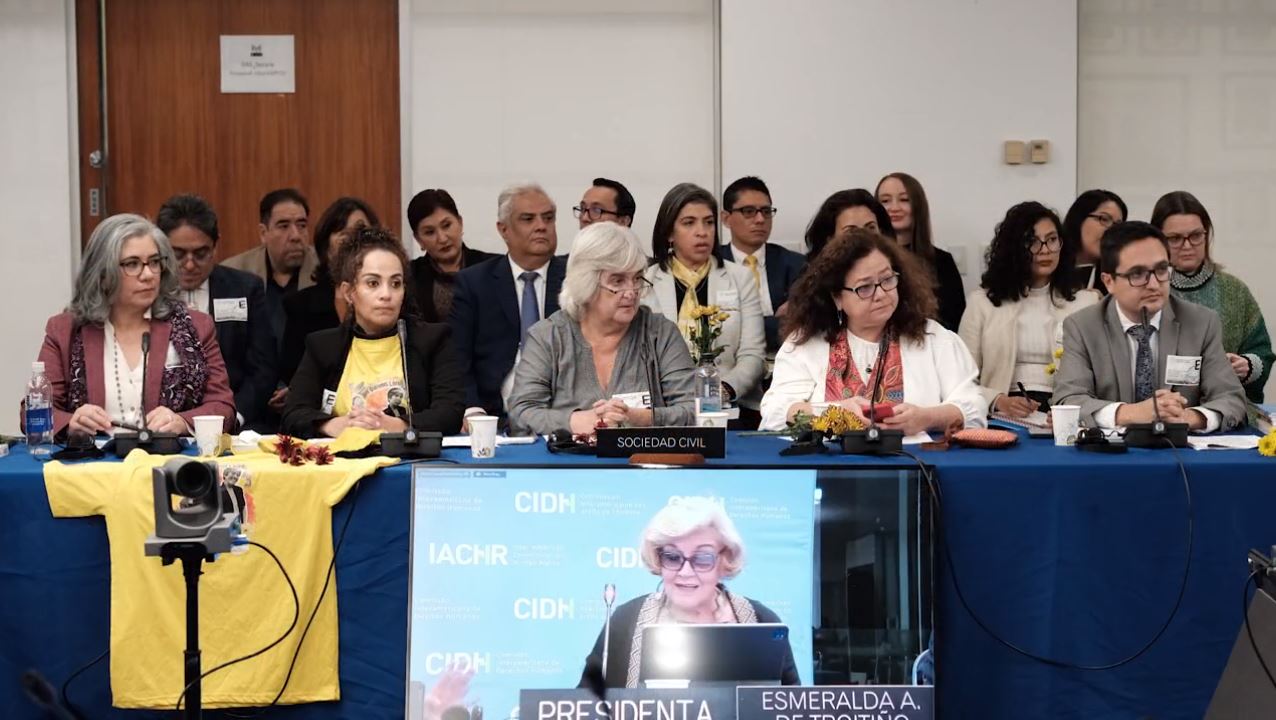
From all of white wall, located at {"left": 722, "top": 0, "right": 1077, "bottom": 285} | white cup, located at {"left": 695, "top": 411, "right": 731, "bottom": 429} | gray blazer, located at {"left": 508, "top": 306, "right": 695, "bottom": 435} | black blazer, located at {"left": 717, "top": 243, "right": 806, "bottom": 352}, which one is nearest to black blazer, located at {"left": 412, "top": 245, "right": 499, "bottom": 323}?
black blazer, located at {"left": 717, "top": 243, "right": 806, "bottom": 352}

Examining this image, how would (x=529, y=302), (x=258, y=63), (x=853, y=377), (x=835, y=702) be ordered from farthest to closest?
1. (x=258, y=63)
2. (x=529, y=302)
3. (x=853, y=377)
4. (x=835, y=702)

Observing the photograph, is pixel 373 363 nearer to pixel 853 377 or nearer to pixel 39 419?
pixel 39 419

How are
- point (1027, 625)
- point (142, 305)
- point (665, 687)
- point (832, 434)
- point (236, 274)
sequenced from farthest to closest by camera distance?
point (236, 274) < point (142, 305) < point (832, 434) < point (1027, 625) < point (665, 687)

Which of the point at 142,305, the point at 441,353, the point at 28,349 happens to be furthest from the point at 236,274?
the point at 28,349

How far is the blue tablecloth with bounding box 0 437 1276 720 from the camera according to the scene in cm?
306

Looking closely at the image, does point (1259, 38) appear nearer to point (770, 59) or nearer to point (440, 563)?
point (770, 59)

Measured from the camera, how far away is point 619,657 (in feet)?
9.55

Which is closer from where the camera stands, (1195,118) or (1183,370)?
(1183,370)

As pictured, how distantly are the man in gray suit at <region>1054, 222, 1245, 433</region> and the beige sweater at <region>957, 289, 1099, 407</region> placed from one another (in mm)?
999

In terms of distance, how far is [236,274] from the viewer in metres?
4.86

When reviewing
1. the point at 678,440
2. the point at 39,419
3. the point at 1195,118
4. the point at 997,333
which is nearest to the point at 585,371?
the point at 678,440

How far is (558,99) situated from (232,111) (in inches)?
56.7

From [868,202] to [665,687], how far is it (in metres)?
2.62

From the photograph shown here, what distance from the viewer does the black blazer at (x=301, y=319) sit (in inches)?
186
